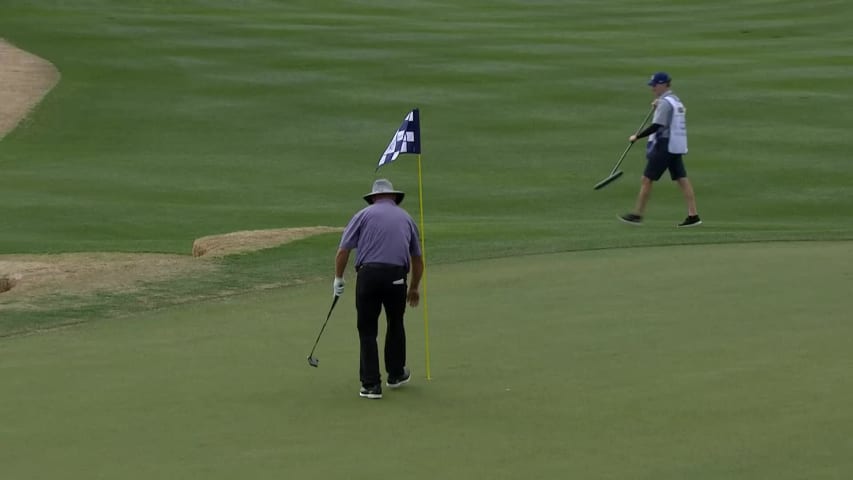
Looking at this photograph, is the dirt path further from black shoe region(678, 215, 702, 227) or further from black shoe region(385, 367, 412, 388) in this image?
black shoe region(385, 367, 412, 388)

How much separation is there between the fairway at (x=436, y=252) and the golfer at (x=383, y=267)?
35cm

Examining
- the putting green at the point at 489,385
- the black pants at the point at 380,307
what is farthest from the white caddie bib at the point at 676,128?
the black pants at the point at 380,307

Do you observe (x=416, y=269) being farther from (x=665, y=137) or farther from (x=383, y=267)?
(x=665, y=137)

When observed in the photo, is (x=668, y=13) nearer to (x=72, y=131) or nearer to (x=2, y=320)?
(x=72, y=131)

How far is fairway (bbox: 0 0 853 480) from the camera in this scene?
9133 mm

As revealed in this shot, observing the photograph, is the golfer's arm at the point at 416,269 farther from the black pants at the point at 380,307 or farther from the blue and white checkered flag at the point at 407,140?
the blue and white checkered flag at the point at 407,140

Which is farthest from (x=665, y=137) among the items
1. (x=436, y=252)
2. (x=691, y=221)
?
(x=436, y=252)

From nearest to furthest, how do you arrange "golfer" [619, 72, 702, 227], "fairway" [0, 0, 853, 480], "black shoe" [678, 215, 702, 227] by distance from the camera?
"fairway" [0, 0, 853, 480] → "golfer" [619, 72, 702, 227] → "black shoe" [678, 215, 702, 227]

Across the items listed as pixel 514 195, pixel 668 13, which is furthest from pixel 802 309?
pixel 668 13

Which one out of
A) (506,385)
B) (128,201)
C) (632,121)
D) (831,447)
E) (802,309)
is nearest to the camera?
(831,447)

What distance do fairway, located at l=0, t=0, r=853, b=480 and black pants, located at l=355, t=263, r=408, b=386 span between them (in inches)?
11.5

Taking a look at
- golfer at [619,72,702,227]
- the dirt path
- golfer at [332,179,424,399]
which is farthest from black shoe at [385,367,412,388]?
→ the dirt path

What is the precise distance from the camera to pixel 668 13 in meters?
46.2

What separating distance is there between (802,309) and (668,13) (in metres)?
34.7
